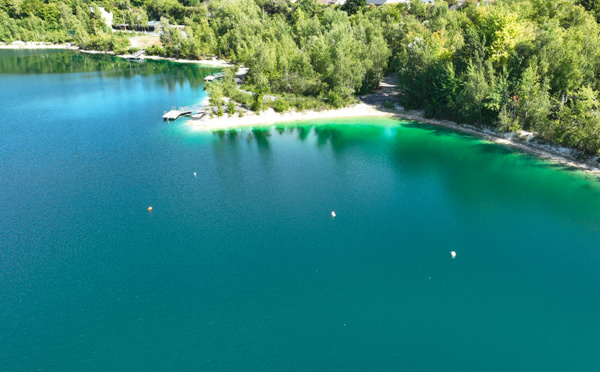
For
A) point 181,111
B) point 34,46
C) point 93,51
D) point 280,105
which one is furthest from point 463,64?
point 34,46

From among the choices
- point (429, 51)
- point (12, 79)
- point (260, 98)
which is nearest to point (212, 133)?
point (260, 98)

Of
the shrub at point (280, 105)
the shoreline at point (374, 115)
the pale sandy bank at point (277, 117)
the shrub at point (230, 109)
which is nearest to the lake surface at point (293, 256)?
the shoreline at point (374, 115)

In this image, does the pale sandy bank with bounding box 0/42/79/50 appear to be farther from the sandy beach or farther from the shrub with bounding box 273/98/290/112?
the shrub with bounding box 273/98/290/112

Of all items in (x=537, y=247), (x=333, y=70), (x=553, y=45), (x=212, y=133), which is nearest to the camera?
(x=537, y=247)

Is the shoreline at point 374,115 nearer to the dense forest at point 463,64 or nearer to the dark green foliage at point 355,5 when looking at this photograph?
the dense forest at point 463,64

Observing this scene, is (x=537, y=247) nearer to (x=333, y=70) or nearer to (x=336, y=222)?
(x=336, y=222)

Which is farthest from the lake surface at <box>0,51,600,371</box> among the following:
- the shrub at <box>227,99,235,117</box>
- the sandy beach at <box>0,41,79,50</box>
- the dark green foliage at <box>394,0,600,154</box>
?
the sandy beach at <box>0,41,79,50</box>
